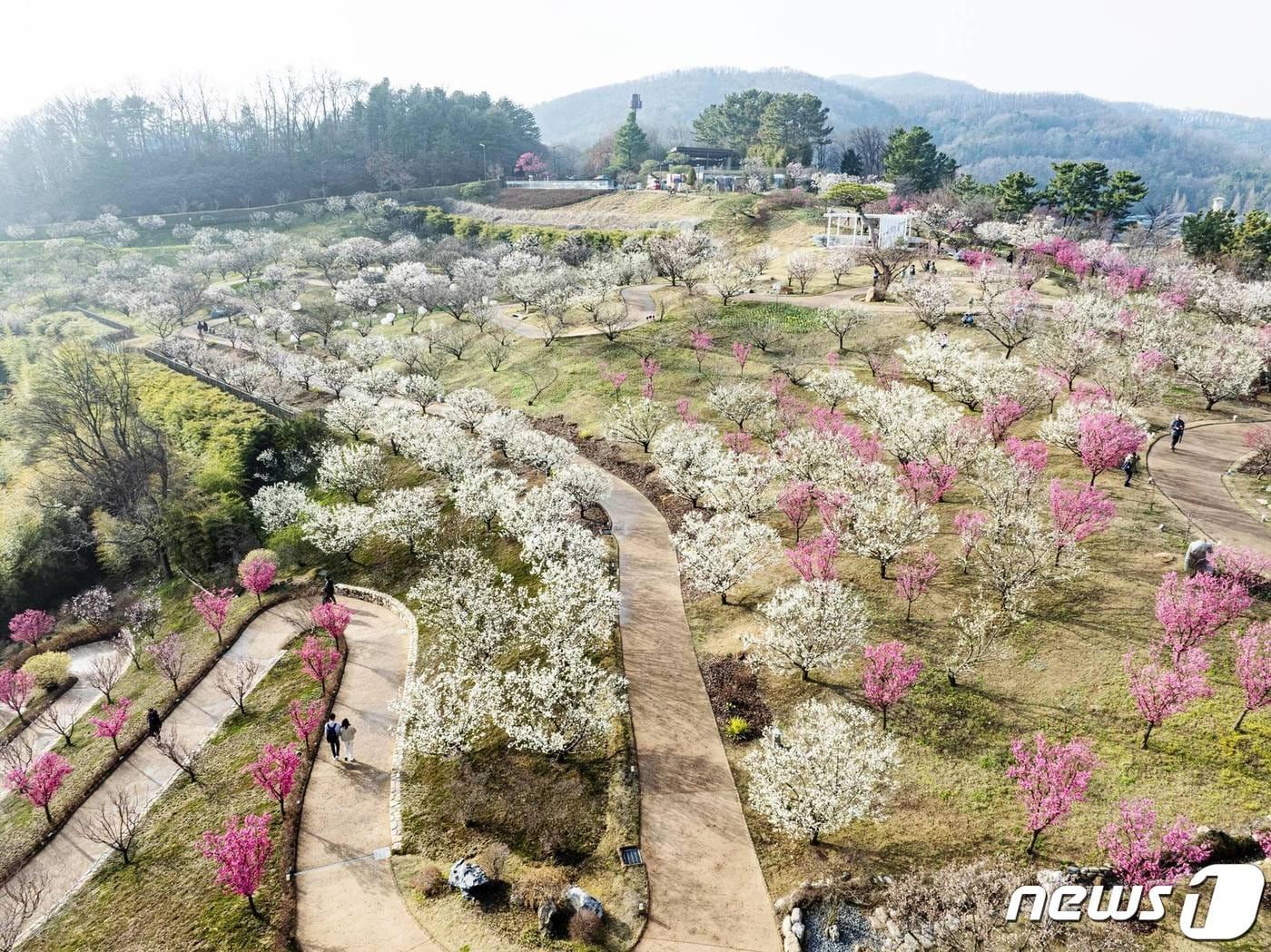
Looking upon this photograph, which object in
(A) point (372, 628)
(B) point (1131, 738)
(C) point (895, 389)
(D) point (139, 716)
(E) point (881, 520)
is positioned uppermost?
(C) point (895, 389)

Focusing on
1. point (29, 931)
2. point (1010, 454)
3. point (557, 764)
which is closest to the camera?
point (29, 931)

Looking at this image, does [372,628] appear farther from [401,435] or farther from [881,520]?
[881,520]

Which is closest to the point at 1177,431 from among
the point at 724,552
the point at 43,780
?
the point at 724,552

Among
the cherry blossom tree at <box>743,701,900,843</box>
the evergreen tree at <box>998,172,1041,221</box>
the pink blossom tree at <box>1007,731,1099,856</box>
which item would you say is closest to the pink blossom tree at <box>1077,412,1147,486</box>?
the pink blossom tree at <box>1007,731,1099,856</box>

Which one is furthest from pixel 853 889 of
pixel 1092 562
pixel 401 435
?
pixel 401 435

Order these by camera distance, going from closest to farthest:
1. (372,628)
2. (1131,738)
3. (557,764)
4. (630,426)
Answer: (1131,738)
(557,764)
(372,628)
(630,426)

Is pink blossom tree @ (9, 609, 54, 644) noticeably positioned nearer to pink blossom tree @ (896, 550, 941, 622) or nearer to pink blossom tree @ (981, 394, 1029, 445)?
pink blossom tree @ (896, 550, 941, 622)
